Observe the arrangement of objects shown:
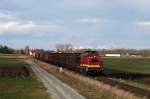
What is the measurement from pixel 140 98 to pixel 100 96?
265 centimetres

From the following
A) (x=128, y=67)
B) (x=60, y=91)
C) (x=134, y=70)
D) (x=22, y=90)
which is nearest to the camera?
(x=60, y=91)

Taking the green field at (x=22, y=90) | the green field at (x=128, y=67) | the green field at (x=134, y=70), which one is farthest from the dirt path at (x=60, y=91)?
the green field at (x=128, y=67)

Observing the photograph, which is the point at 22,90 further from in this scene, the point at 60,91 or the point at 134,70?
the point at 134,70

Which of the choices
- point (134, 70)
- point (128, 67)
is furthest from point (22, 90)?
point (128, 67)

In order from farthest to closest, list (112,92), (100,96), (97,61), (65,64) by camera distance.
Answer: (65,64) → (97,61) → (112,92) → (100,96)

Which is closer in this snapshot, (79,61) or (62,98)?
(62,98)

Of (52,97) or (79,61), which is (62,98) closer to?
(52,97)

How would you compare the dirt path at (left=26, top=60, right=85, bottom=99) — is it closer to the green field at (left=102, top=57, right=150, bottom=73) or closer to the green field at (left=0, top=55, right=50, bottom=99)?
the green field at (left=0, top=55, right=50, bottom=99)

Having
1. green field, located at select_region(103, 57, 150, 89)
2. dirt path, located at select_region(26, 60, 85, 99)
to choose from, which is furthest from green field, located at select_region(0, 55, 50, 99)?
green field, located at select_region(103, 57, 150, 89)

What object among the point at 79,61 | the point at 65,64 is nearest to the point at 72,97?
the point at 79,61

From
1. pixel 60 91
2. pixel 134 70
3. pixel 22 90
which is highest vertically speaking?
pixel 60 91

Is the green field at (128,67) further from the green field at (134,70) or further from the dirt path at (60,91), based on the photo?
the dirt path at (60,91)

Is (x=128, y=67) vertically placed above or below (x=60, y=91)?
below

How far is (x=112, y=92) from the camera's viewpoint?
30000 mm
